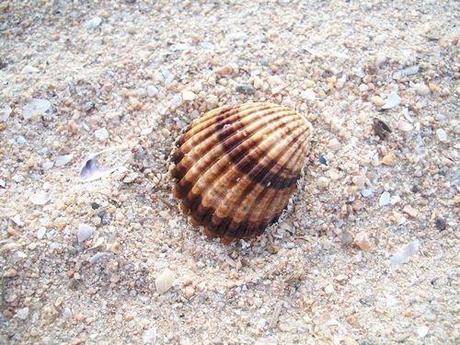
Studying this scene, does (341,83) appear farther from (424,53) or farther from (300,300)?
(300,300)

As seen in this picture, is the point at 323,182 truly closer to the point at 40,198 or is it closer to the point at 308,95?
the point at 308,95

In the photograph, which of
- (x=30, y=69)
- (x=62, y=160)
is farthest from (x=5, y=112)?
(x=62, y=160)

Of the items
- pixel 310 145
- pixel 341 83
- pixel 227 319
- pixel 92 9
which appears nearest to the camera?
pixel 227 319

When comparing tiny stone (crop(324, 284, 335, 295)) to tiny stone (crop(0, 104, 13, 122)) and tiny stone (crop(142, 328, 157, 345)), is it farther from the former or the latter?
tiny stone (crop(0, 104, 13, 122))

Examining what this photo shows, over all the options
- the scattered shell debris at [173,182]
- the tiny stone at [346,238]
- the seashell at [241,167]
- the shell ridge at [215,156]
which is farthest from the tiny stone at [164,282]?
the tiny stone at [346,238]

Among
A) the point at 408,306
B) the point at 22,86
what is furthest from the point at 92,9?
the point at 408,306

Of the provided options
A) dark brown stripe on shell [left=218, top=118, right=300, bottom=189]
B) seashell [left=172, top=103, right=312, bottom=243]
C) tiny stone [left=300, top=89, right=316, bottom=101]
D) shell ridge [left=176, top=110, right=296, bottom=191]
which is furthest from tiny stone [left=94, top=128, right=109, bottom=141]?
A: tiny stone [left=300, top=89, right=316, bottom=101]
